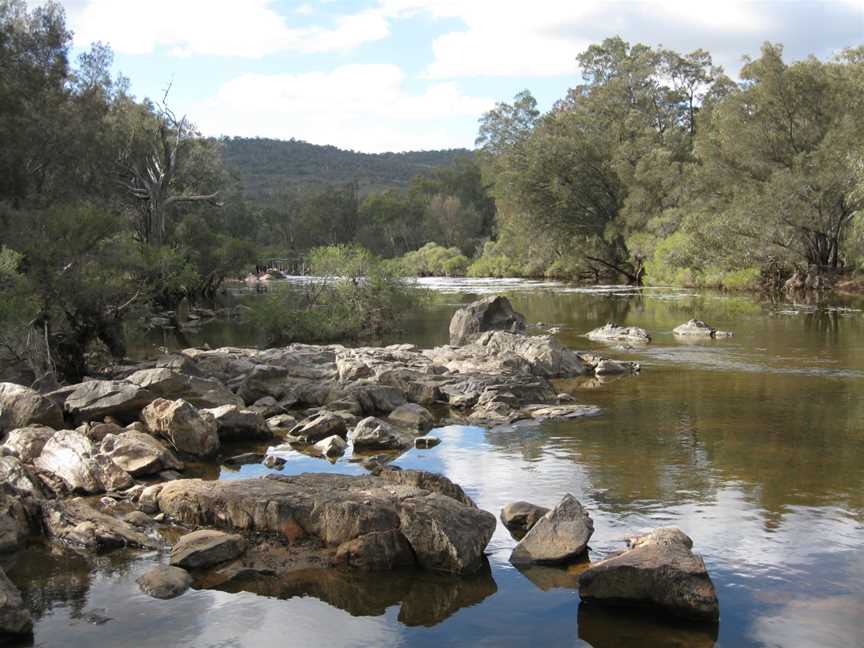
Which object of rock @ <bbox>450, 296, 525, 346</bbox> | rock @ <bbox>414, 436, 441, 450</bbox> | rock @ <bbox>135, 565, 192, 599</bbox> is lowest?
rock @ <bbox>135, 565, 192, 599</bbox>

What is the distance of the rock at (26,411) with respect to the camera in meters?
13.0

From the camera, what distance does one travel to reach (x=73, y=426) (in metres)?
13.6

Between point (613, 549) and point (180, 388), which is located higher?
point (180, 388)

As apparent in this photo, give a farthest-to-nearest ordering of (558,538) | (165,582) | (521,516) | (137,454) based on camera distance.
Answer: (137,454), (521,516), (558,538), (165,582)

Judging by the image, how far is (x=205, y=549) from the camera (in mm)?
8250

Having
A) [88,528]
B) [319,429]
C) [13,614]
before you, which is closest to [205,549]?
[88,528]

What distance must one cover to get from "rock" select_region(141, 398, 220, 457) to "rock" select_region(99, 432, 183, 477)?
2.54 ft

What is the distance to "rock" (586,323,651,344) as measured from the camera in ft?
87.4

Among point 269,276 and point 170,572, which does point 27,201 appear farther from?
point 269,276

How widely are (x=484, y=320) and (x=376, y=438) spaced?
14.0 metres

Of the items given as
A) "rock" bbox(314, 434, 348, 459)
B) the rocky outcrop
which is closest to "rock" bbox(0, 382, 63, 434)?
"rock" bbox(314, 434, 348, 459)

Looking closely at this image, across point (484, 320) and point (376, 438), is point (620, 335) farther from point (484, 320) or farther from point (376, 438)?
point (376, 438)

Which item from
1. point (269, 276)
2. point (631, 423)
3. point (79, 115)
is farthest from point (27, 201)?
point (269, 276)

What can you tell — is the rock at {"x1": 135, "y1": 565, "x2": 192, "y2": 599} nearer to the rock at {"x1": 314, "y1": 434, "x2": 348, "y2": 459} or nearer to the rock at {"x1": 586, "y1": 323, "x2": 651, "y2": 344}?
the rock at {"x1": 314, "y1": 434, "x2": 348, "y2": 459}
